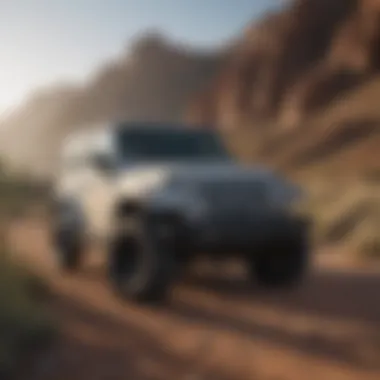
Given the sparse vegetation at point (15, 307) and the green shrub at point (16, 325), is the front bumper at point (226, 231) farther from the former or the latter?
the green shrub at point (16, 325)

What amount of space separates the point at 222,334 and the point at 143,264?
1.88m

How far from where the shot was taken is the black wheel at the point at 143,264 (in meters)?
8.89

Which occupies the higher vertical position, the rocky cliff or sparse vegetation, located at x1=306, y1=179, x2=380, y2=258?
the rocky cliff

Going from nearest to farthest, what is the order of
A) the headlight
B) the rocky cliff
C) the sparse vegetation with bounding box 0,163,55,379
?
the sparse vegetation with bounding box 0,163,55,379 < the headlight < the rocky cliff

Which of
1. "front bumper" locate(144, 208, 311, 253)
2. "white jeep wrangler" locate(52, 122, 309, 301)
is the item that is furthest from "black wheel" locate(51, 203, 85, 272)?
"front bumper" locate(144, 208, 311, 253)

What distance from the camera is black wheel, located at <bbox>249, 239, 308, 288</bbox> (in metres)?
10.2

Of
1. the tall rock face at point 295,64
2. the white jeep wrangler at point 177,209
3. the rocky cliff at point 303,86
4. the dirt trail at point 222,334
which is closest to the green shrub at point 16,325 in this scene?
the dirt trail at point 222,334

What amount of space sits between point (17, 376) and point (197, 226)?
10.3 feet

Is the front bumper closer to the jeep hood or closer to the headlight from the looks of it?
the headlight

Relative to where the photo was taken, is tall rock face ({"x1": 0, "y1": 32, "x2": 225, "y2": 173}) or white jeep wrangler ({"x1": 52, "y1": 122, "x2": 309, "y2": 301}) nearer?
white jeep wrangler ({"x1": 52, "y1": 122, "x2": 309, "y2": 301})

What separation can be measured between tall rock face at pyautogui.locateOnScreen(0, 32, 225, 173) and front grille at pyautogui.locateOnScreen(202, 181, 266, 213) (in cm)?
6034

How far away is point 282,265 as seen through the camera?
10539 millimetres

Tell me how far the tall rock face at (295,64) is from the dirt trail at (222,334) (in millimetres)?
44421

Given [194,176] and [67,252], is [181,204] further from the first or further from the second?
[67,252]
